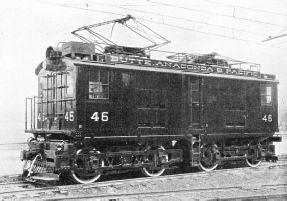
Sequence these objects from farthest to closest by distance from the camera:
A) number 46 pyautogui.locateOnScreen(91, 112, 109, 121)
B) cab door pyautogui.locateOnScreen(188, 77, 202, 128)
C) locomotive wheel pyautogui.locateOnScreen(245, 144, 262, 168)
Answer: locomotive wheel pyautogui.locateOnScreen(245, 144, 262, 168) → cab door pyautogui.locateOnScreen(188, 77, 202, 128) → number 46 pyautogui.locateOnScreen(91, 112, 109, 121)

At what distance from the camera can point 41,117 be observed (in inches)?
488

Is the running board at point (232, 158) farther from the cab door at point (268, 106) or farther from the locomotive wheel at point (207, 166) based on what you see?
the cab door at point (268, 106)

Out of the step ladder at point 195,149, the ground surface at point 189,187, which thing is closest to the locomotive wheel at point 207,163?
the step ladder at point 195,149

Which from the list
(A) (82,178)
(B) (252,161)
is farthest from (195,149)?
(A) (82,178)

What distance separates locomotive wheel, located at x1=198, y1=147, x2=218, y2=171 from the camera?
13470mm

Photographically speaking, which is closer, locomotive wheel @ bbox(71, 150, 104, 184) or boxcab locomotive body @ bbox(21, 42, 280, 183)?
locomotive wheel @ bbox(71, 150, 104, 184)

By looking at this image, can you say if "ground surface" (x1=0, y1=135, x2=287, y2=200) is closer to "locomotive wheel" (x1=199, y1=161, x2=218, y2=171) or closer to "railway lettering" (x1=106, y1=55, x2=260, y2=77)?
"locomotive wheel" (x1=199, y1=161, x2=218, y2=171)

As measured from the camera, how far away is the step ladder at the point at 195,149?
13.0 m

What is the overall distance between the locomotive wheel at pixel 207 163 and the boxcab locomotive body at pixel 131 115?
0.12 ft

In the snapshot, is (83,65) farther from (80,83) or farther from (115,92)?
(115,92)

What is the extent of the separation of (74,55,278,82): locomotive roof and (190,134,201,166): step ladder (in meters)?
2.15

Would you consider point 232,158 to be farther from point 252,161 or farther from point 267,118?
point 267,118

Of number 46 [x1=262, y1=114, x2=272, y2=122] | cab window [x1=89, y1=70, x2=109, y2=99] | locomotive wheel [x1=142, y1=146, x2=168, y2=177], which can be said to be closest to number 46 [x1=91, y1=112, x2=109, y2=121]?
cab window [x1=89, y1=70, x2=109, y2=99]

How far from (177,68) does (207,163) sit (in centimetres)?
348
